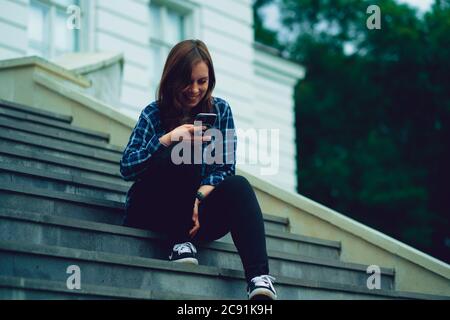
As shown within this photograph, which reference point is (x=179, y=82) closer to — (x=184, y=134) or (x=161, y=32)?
(x=184, y=134)

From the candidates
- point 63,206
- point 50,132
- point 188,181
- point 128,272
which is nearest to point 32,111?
point 50,132

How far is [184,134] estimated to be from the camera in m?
4.57

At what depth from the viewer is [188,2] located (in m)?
12.3

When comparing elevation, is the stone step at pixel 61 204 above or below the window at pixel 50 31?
below

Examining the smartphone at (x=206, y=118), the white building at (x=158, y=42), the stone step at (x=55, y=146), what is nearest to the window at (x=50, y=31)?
the white building at (x=158, y=42)

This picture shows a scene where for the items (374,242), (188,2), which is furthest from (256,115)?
(374,242)

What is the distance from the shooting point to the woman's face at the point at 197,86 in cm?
480

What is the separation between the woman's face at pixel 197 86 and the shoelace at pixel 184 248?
77 centimetres

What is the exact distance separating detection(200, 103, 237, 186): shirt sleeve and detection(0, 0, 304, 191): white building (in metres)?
4.40

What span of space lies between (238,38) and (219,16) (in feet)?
1.62

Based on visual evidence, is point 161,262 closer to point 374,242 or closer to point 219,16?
point 374,242

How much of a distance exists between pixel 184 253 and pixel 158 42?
7697 millimetres

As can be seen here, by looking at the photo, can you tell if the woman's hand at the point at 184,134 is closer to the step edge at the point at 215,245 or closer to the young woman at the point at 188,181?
the young woman at the point at 188,181

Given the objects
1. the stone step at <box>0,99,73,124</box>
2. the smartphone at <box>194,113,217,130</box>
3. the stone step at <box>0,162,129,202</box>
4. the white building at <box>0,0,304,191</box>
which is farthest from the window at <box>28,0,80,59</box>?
the smartphone at <box>194,113,217,130</box>
